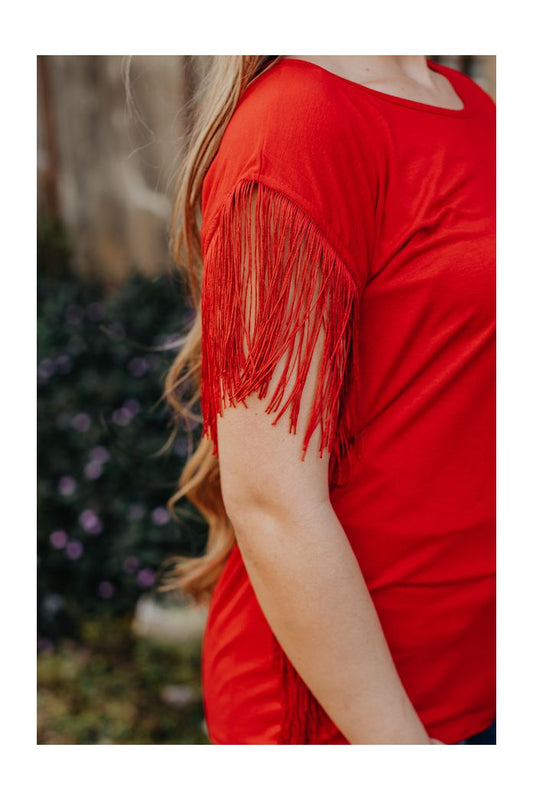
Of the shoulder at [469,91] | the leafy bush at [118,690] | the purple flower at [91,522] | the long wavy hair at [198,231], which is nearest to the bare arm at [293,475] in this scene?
the long wavy hair at [198,231]

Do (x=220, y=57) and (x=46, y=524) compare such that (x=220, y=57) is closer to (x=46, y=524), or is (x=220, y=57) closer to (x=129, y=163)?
(x=46, y=524)

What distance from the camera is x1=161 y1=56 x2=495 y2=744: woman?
0.97 metres

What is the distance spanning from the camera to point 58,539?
313 centimetres

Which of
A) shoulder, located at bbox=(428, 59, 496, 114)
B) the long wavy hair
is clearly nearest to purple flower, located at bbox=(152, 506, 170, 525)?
the long wavy hair

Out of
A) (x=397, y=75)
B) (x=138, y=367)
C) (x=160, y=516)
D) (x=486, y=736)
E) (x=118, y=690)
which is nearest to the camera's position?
(x=397, y=75)

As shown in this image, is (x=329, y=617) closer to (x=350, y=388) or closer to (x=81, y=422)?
(x=350, y=388)

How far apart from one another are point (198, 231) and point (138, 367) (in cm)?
212

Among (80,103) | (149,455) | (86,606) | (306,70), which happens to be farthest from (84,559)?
(80,103)

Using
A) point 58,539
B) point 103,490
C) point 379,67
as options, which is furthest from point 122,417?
point 379,67

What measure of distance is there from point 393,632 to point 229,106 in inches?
29.9

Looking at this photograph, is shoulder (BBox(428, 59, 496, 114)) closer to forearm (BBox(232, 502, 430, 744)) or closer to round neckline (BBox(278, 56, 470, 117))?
round neckline (BBox(278, 56, 470, 117))

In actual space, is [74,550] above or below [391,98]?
below

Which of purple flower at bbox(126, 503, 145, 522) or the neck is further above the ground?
the neck
